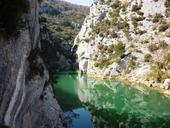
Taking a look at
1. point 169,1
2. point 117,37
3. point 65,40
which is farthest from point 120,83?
point 65,40

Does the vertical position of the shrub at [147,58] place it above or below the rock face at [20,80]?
below

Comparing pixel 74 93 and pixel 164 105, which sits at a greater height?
pixel 164 105

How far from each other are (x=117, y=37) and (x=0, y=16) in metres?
62.2

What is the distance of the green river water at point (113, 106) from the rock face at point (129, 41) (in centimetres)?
492

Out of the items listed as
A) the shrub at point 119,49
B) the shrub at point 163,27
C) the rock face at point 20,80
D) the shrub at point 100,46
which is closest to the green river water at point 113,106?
the shrub at point 119,49

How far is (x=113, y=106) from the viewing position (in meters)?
42.2

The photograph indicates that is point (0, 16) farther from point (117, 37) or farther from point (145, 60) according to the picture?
point (117, 37)

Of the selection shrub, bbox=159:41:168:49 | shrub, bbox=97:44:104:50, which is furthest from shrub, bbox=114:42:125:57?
shrub, bbox=159:41:168:49

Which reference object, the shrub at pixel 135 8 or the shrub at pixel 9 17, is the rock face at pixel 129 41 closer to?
the shrub at pixel 135 8

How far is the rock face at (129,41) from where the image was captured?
2426 inches

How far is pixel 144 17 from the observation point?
74.5 metres

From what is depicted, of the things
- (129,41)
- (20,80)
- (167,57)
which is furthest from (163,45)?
(20,80)

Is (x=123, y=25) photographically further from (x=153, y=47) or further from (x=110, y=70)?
(x=153, y=47)

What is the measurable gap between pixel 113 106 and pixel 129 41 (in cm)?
3056
